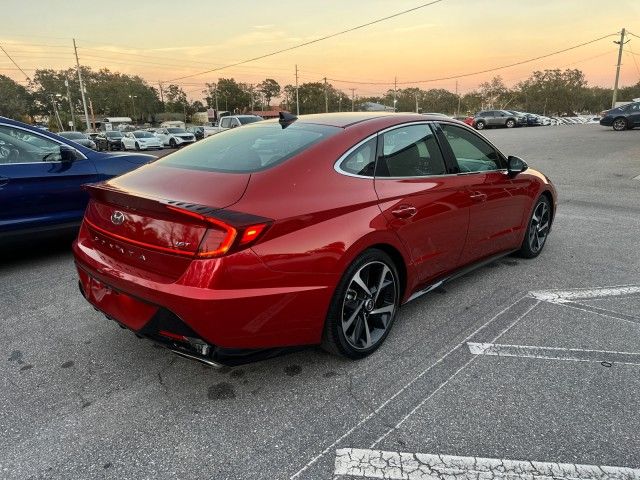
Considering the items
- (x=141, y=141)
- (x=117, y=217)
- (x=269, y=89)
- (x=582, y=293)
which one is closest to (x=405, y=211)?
(x=117, y=217)

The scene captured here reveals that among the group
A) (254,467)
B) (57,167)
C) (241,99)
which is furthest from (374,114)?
(241,99)

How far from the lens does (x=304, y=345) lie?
103 inches

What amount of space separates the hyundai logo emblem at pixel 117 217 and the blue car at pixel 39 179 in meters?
2.41

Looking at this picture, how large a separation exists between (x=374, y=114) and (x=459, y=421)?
7.30 feet

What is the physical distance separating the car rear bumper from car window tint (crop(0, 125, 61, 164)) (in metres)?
2.61

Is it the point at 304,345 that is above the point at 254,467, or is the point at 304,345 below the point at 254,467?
above

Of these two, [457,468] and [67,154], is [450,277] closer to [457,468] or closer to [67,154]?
[457,468]

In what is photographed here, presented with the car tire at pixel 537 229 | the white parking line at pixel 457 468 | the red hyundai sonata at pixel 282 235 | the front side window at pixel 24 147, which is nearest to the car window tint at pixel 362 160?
the red hyundai sonata at pixel 282 235

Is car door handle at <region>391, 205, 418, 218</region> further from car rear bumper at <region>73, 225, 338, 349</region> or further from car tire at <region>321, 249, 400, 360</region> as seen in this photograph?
car rear bumper at <region>73, 225, 338, 349</region>

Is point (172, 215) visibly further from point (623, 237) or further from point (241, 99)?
point (241, 99)

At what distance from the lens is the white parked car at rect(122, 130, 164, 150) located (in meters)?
33.2

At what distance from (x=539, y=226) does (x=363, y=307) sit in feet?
9.67

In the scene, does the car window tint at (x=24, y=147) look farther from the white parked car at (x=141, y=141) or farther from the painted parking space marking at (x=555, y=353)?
the white parked car at (x=141, y=141)

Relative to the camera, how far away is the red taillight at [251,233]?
2.27m
